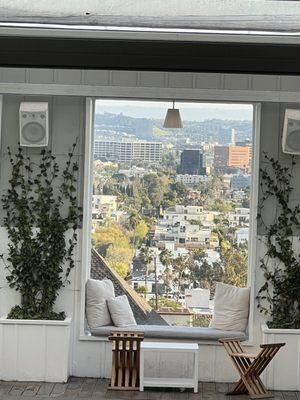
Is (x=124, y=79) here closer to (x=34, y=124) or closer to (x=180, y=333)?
(x=34, y=124)

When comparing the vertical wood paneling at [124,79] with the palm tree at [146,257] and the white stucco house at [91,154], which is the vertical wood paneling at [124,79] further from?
the palm tree at [146,257]

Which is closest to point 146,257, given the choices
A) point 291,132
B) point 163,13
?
point 291,132

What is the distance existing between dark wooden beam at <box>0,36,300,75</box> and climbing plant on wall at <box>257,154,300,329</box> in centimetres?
483

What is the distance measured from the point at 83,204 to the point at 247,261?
1.83m

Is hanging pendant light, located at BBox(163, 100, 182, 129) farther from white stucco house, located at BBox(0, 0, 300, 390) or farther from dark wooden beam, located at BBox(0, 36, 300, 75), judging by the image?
dark wooden beam, located at BBox(0, 36, 300, 75)

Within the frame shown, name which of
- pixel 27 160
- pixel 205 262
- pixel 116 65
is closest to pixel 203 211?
pixel 205 262

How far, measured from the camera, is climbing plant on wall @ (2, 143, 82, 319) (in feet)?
31.1

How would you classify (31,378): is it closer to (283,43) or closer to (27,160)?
(27,160)

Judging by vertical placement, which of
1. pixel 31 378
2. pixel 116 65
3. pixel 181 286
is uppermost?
pixel 116 65

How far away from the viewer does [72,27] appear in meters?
4.53

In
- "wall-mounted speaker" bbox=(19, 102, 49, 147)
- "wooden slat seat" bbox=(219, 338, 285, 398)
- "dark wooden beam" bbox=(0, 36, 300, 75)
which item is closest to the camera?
"dark wooden beam" bbox=(0, 36, 300, 75)

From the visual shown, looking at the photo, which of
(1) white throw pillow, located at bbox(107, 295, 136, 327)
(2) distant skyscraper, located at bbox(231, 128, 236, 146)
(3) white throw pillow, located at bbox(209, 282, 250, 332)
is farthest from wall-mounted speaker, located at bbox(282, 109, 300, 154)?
(1) white throw pillow, located at bbox(107, 295, 136, 327)

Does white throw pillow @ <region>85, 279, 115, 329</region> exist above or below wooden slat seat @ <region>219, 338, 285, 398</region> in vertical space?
above

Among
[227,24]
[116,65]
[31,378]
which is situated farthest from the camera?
[31,378]
